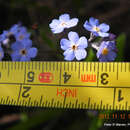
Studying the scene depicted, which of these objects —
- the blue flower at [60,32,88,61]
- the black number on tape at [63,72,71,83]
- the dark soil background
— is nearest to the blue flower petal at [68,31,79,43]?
the blue flower at [60,32,88,61]

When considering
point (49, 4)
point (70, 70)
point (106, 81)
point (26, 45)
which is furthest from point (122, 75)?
point (49, 4)

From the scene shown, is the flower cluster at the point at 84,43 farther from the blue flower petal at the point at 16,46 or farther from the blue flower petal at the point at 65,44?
the blue flower petal at the point at 16,46

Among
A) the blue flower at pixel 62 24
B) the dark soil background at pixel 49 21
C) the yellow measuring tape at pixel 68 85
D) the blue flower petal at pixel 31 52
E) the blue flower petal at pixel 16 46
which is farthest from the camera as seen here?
the dark soil background at pixel 49 21

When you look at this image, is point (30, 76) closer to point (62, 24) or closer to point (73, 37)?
point (73, 37)

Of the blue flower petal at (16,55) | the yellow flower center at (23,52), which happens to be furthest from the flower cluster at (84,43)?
the blue flower petal at (16,55)

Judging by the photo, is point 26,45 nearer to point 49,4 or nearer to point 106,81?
point 106,81

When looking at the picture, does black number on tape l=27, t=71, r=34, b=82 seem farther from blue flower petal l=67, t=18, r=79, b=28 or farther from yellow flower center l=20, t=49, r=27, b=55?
blue flower petal l=67, t=18, r=79, b=28
